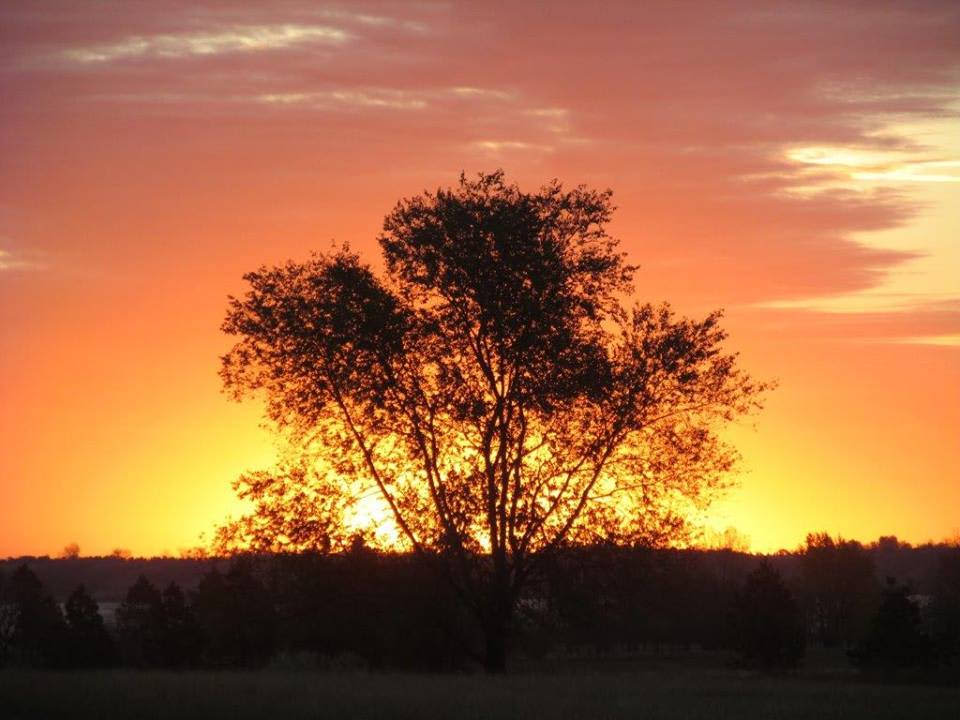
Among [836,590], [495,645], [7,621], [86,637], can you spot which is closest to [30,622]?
[7,621]

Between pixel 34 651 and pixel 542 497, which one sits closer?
pixel 542 497

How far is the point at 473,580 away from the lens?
35.2 m

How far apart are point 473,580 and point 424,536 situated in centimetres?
244

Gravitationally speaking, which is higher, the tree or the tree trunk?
the tree

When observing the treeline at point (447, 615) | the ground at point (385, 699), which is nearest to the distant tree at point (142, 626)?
the treeline at point (447, 615)

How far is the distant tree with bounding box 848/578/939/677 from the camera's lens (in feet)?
211

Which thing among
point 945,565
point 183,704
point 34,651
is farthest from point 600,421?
point 945,565

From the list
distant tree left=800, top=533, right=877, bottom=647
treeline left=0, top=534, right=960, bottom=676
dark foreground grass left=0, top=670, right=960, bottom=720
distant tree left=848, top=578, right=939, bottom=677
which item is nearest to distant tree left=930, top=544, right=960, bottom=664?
treeline left=0, top=534, right=960, bottom=676

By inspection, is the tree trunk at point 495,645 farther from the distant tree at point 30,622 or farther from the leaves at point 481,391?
the distant tree at point 30,622

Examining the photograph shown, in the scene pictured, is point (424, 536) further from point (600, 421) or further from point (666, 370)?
point (666, 370)

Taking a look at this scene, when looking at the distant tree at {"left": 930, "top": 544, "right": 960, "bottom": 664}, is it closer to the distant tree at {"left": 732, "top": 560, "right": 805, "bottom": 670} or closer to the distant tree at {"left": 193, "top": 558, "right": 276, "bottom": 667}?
the distant tree at {"left": 732, "top": 560, "right": 805, "bottom": 670}

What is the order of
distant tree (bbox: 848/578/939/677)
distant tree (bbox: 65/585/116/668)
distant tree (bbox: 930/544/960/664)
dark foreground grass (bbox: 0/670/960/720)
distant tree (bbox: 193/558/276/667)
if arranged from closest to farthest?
dark foreground grass (bbox: 0/670/960/720), distant tree (bbox: 193/558/276/667), distant tree (bbox: 848/578/939/677), distant tree (bbox: 930/544/960/664), distant tree (bbox: 65/585/116/668)

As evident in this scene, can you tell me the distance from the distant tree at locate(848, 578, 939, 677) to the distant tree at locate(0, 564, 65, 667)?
43.6m

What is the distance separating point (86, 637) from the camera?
245ft
